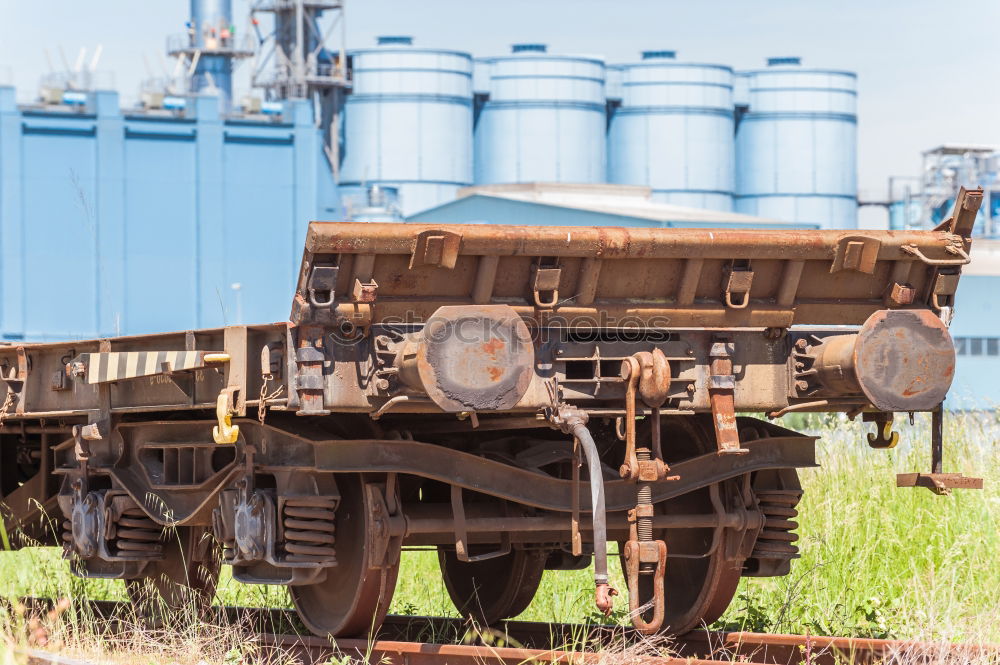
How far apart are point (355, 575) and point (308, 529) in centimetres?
33

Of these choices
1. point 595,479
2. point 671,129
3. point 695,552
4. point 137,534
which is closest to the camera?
point 595,479

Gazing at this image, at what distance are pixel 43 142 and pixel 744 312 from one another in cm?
4059

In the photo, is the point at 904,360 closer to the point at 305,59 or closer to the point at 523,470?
the point at 523,470

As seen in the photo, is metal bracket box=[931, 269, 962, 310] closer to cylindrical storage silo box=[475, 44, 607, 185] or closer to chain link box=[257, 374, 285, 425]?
chain link box=[257, 374, 285, 425]

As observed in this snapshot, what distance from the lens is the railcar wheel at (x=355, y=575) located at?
629 cm

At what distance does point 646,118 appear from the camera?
56.0m

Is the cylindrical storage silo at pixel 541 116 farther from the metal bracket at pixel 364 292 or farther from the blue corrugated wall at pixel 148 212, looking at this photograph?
the metal bracket at pixel 364 292

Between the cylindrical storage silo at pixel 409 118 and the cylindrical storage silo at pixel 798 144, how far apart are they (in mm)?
12688

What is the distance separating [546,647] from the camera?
7293 millimetres

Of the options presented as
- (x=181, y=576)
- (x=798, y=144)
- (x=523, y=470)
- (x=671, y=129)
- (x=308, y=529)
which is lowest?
(x=181, y=576)

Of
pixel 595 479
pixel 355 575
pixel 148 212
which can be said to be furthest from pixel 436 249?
pixel 148 212

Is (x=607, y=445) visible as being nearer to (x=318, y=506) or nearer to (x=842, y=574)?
(x=318, y=506)

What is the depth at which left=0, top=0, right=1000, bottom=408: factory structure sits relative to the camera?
4344 centimetres

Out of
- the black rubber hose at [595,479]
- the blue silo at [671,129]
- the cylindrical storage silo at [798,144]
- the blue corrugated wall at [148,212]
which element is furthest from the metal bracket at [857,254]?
the cylindrical storage silo at [798,144]
